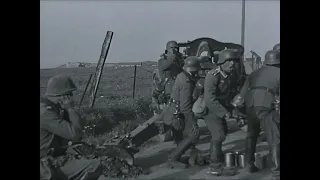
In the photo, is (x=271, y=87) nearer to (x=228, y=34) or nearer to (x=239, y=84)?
(x=239, y=84)

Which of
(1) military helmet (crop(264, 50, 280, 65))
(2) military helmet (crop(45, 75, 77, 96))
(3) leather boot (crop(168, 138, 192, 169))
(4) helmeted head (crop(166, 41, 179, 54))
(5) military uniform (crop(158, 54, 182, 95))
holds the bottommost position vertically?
(3) leather boot (crop(168, 138, 192, 169))

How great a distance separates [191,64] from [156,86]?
9.4 inches

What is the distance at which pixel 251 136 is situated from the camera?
8.86 ft

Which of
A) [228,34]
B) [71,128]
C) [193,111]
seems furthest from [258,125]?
[71,128]

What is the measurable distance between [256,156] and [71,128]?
1.10 m

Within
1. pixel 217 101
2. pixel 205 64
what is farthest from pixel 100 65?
pixel 217 101

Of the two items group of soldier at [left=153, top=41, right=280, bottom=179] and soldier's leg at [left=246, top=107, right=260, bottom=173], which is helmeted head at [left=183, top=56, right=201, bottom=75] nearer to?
group of soldier at [left=153, top=41, right=280, bottom=179]

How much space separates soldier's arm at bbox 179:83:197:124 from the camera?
→ 2.67m

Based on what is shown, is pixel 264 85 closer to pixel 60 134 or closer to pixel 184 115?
pixel 184 115

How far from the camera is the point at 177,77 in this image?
2.67 meters

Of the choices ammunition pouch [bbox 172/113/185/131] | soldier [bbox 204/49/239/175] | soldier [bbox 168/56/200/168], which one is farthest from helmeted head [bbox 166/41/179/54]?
ammunition pouch [bbox 172/113/185/131]

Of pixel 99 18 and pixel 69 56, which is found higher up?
pixel 99 18

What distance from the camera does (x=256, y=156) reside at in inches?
107
